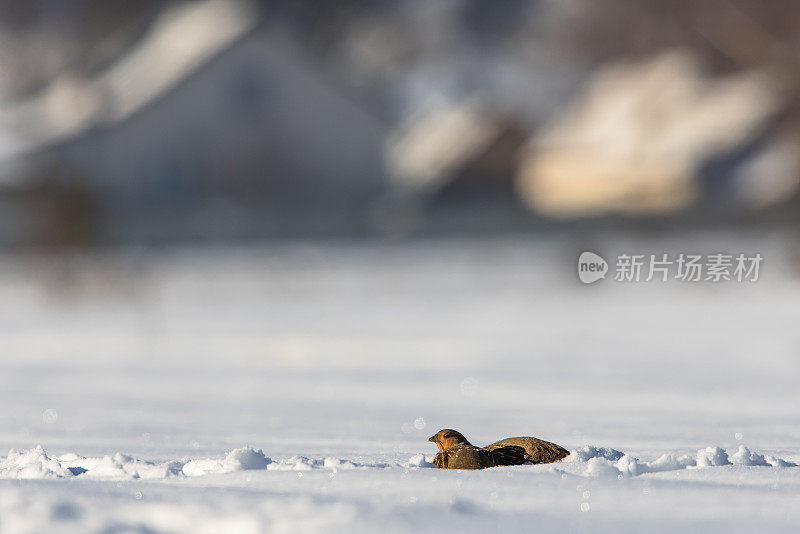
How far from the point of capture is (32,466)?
3650 mm

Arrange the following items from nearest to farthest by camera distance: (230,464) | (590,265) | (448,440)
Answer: (230,464), (448,440), (590,265)

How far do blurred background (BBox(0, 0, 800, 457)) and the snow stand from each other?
0.06m

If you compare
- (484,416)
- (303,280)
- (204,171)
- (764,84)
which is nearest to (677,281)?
(303,280)

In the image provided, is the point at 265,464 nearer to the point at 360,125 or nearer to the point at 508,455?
the point at 508,455

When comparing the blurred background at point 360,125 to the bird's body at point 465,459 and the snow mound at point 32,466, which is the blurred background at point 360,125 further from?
the snow mound at point 32,466

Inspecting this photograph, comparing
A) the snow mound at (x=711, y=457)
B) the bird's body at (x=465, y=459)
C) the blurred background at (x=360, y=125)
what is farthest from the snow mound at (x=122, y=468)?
the blurred background at (x=360, y=125)

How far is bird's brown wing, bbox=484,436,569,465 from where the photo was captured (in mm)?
3758

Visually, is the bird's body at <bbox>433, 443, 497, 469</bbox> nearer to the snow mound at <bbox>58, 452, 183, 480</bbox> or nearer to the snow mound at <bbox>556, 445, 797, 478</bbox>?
the snow mound at <bbox>556, 445, 797, 478</bbox>

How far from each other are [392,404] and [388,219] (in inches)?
740

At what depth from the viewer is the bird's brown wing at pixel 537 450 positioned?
12.3 ft

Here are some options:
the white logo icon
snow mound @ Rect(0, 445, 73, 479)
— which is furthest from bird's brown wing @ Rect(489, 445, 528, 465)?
the white logo icon

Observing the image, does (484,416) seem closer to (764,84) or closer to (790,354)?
(790,354)

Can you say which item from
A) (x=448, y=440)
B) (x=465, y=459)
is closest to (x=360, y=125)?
(x=448, y=440)

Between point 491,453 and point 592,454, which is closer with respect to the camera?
point 491,453
